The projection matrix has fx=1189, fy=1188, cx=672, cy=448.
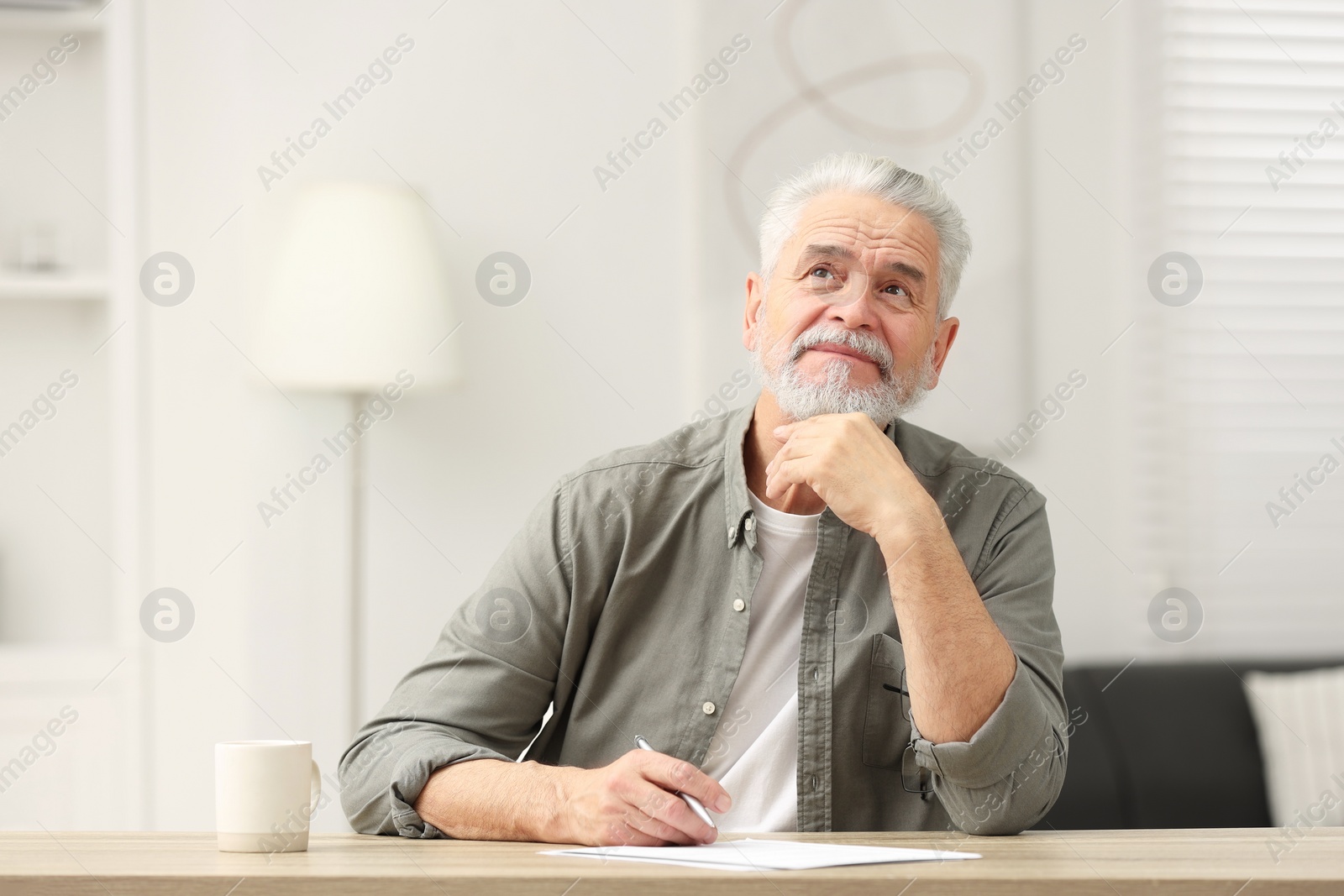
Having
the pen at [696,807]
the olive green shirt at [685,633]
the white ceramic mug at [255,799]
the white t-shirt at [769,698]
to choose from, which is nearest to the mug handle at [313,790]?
the white ceramic mug at [255,799]

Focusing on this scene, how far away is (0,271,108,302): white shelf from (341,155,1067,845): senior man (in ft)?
4.56

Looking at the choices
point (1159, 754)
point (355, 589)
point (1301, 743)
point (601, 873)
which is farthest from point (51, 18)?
point (1301, 743)

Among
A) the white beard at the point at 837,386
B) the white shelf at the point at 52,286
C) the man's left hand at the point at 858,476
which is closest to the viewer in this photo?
the man's left hand at the point at 858,476

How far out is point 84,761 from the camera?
236cm

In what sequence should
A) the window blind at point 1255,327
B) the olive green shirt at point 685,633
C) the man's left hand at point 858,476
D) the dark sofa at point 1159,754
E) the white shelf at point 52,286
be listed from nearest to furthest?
the man's left hand at point 858,476 < the olive green shirt at point 685,633 < the dark sofa at point 1159,754 < the white shelf at point 52,286 < the window blind at point 1255,327

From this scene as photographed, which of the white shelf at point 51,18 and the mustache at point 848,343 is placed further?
the white shelf at point 51,18

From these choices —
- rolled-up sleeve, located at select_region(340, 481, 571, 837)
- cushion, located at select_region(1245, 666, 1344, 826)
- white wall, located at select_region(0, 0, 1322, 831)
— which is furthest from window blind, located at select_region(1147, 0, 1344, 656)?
rolled-up sleeve, located at select_region(340, 481, 571, 837)

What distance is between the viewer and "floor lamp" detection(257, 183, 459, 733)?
7.11 feet

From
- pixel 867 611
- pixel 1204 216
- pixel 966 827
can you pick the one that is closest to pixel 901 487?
pixel 867 611

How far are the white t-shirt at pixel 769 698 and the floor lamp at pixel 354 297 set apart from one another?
923 mm

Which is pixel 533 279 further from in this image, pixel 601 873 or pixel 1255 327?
pixel 601 873

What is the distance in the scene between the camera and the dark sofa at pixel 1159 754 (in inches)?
89.9

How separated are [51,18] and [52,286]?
56cm

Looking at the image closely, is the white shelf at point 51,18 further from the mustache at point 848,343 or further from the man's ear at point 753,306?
the mustache at point 848,343
